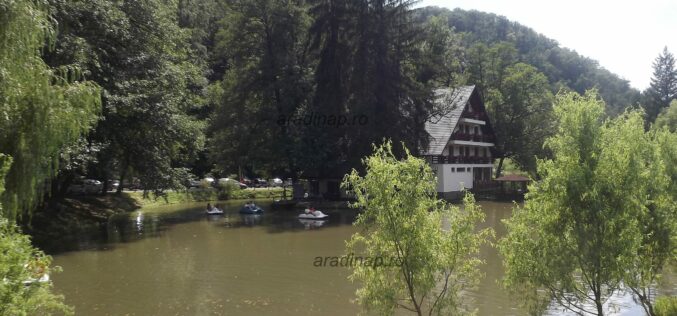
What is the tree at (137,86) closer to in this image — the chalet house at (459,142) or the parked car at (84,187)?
the parked car at (84,187)

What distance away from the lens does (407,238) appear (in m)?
8.84

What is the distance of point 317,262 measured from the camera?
822 inches

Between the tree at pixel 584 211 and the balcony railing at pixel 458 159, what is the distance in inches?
1498

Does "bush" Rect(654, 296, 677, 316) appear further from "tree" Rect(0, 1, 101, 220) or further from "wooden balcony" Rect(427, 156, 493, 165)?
"wooden balcony" Rect(427, 156, 493, 165)

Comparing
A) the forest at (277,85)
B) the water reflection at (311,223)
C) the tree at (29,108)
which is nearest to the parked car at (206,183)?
the forest at (277,85)

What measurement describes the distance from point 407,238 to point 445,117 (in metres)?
41.5

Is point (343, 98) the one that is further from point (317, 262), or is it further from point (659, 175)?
point (659, 175)

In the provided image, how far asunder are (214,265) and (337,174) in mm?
23310

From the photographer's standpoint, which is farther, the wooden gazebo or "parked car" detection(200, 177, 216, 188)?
"parked car" detection(200, 177, 216, 188)

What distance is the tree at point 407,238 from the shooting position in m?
8.84

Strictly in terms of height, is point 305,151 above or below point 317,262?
above

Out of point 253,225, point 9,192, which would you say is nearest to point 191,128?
point 253,225

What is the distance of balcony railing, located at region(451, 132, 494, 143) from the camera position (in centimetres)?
4992

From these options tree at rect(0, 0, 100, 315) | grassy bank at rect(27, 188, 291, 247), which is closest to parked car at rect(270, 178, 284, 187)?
grassy bank at rect(27, 188, 291, 247)
